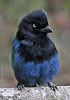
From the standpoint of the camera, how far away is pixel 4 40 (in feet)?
32.2

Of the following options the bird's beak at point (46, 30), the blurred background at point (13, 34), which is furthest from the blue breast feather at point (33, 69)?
the blurred background at point (13, 34)

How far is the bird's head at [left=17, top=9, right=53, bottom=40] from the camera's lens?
18.7 feet

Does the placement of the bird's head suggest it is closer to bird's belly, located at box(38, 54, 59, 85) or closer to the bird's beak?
the bird's beak

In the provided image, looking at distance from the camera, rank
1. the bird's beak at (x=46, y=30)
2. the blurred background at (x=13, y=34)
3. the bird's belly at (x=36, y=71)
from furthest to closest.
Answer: the blurred background at (x=13, y=34) → the bird's belly at (x=36, y=71) → the bird's beak at (x=46, y=30)

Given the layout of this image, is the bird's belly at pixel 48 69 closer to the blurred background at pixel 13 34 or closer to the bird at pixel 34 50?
the bird at pixel 34 50

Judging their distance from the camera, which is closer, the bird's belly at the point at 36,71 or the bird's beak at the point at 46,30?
the bird's beak at the point at 46,30

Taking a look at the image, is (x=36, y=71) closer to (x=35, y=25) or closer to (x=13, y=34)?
(x=35, y=25)

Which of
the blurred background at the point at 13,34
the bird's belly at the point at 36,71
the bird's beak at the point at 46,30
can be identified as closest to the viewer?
the bird's beak at the point at 46,30

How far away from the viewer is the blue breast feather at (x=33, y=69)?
228 inches

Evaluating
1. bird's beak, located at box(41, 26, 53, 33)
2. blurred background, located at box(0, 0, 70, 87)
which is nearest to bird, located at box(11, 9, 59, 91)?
bird's beak, located at box(41, 26, 53, 33)

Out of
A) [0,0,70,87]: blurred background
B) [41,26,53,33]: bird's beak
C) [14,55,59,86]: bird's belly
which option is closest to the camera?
[41,26,53,33]: bird's beak

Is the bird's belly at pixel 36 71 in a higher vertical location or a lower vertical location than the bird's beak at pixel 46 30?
lower

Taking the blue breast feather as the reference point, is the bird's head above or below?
above

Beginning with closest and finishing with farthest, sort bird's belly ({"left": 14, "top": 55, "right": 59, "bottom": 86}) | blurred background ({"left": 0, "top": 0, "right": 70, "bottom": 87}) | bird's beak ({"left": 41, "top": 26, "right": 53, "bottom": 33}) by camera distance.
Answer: bird's beak ({"left": 41, "top": 26, "right": 53, "bottom": 33})
bird's belly ({"left": 14, "top": 55, "right": 59, "bottom": 86})
blurred background ({"left": 0, "top": 0, "right": 70, "bottom": 87})
